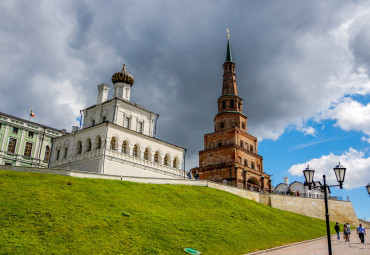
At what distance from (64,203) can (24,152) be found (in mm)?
27547

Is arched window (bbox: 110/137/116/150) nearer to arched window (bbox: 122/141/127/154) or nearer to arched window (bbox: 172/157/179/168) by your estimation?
arched window (bbox: 122/141/127/154)

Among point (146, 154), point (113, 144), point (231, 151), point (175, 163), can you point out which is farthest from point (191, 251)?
point (231, 151)

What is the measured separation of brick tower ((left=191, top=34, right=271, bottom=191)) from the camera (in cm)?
5459

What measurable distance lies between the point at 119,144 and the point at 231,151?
75.1ft

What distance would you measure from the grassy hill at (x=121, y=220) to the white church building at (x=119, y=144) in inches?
272

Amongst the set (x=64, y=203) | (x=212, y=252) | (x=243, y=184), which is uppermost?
(x=243, y=184)

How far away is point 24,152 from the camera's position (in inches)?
1773

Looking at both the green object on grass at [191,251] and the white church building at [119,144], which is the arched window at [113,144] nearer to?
the white church building at [119,144]

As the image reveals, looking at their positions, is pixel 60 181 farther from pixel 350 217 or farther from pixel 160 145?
pixel 350 217

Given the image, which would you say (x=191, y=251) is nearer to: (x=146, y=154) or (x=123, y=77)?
(x=146, y=154)

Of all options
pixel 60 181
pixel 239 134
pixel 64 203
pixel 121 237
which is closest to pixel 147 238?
pixel 121 237

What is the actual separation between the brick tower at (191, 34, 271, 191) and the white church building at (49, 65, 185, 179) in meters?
12.6

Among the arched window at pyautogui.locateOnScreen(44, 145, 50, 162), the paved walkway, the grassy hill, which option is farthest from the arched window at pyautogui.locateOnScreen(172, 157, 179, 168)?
the paved walkway

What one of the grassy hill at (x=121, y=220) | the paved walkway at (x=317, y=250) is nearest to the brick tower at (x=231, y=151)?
the grassy hill at (x=121, y=220)
